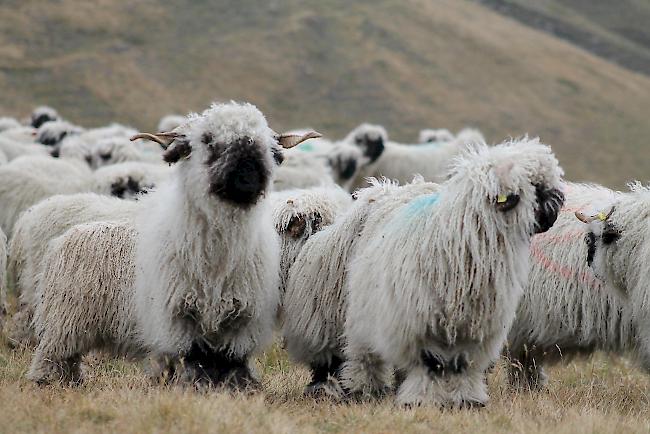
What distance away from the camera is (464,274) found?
6.45m

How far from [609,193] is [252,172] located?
134 inches

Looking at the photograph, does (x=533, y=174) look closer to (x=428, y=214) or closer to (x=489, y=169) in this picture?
(x=489, y=169)

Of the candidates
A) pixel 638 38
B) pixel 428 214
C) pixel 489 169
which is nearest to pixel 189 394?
pixel 428 214

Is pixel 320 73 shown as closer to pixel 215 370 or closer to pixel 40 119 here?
pixel 40 119

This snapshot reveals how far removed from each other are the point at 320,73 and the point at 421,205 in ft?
126

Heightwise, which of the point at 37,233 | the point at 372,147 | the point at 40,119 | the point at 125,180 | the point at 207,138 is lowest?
the point at 40,119

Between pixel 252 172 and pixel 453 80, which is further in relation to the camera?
pixel 453 80

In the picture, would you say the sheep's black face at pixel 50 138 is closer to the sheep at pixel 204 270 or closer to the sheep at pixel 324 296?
the sheep at pixel 204 270

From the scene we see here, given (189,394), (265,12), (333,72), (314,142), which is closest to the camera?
(189,394)

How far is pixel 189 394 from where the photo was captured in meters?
6.26

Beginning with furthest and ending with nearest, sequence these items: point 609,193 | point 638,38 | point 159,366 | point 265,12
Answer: point 638,38
point 265,12
point 609,193
point 159,366

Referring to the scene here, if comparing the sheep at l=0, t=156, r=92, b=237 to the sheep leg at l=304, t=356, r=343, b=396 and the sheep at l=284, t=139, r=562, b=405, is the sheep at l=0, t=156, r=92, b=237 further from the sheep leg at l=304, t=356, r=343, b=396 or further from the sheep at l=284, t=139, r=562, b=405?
the sheep at l=284, t=139, r=562, b=405

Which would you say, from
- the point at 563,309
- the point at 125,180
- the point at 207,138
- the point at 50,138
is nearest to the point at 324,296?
the point at 207,138

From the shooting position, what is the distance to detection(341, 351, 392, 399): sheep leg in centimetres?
715
